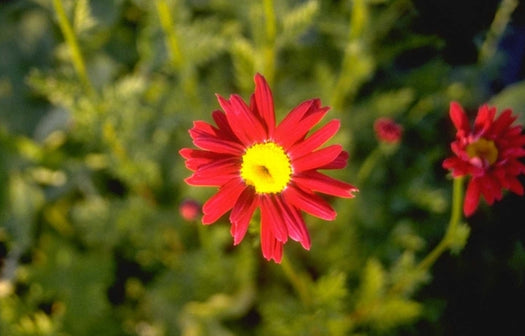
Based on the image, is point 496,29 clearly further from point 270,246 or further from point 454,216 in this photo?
point 270,246

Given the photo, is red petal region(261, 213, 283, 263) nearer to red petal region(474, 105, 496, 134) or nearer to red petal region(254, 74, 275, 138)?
red petal region(254, 74, 275, 138)

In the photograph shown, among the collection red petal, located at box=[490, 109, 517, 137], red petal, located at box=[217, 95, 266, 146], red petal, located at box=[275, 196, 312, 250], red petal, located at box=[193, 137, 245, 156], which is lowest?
red petal, located at box=[275, 196, 312, 250]

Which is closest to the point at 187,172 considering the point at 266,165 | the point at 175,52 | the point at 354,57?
the point at 175,52

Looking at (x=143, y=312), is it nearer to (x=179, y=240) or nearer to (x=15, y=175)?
(x=179, y=240)

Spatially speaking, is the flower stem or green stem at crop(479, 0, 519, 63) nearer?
the flower stem

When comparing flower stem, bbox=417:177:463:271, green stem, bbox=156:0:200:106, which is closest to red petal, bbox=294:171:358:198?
flower stem, bbox=417:177:463:271

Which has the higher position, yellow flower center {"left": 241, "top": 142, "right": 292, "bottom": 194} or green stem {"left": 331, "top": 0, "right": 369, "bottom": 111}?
green stem {"left": 331, "top": 0, "right": 369, "bottom": 111}

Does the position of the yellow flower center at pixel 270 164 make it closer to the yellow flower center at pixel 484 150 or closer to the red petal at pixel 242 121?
the red petal at pixel 242 121
